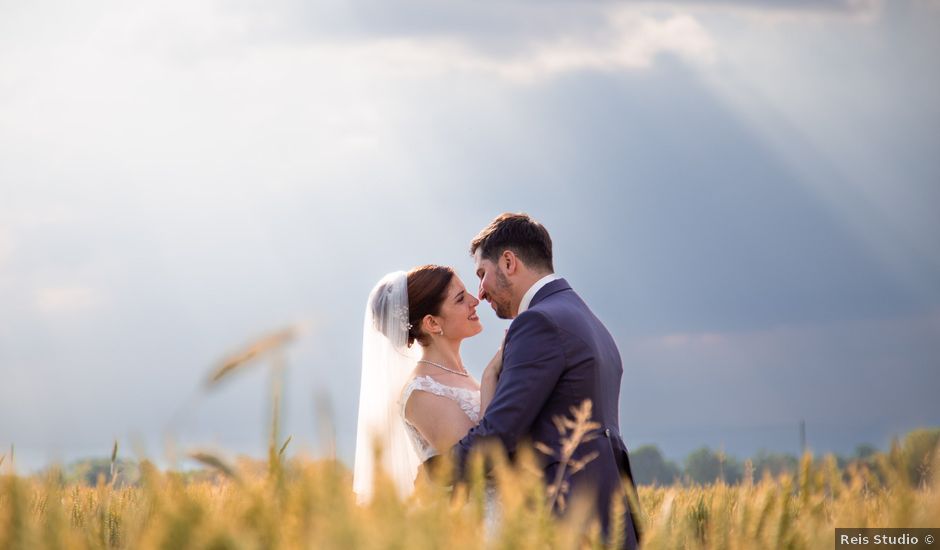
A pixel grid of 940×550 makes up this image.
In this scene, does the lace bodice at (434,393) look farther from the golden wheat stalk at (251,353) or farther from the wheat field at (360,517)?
the golden wheat stalk at (251,353)

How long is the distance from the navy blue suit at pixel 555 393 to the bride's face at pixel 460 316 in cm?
165

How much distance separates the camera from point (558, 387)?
587 cm

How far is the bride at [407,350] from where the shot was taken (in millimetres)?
7477

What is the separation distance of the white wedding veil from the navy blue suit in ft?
6.20

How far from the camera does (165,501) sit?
2746 mm

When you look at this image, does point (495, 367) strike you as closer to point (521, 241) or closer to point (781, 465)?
point (521, 241)

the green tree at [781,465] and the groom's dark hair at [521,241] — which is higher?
the groom's dark hair at [521,241]

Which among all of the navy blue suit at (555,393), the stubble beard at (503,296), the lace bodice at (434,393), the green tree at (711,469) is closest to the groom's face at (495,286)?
the stubble beard at (503,296)

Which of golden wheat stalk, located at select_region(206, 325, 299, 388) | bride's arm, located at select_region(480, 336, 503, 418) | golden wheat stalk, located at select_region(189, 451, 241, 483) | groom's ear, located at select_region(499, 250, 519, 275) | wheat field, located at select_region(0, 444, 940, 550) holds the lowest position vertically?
wheat field, located at select_region(0, 444, 940, 550)

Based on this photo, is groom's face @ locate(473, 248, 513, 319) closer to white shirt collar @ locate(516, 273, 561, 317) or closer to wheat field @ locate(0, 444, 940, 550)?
white shirt collar @ locate(516, 273, 561, 317)

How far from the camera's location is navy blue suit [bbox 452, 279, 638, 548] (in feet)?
18.5

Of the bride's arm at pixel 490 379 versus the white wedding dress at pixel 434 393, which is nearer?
the bride's arm at pixel 490 379

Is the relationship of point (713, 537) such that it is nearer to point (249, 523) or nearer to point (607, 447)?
point (249, 523)

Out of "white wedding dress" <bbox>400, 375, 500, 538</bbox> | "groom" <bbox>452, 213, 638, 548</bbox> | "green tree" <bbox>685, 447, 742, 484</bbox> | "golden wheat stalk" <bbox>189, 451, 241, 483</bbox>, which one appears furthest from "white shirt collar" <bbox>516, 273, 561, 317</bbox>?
"golden wheat stalk" <bbox>189, 451, 241, 483</bbox>
